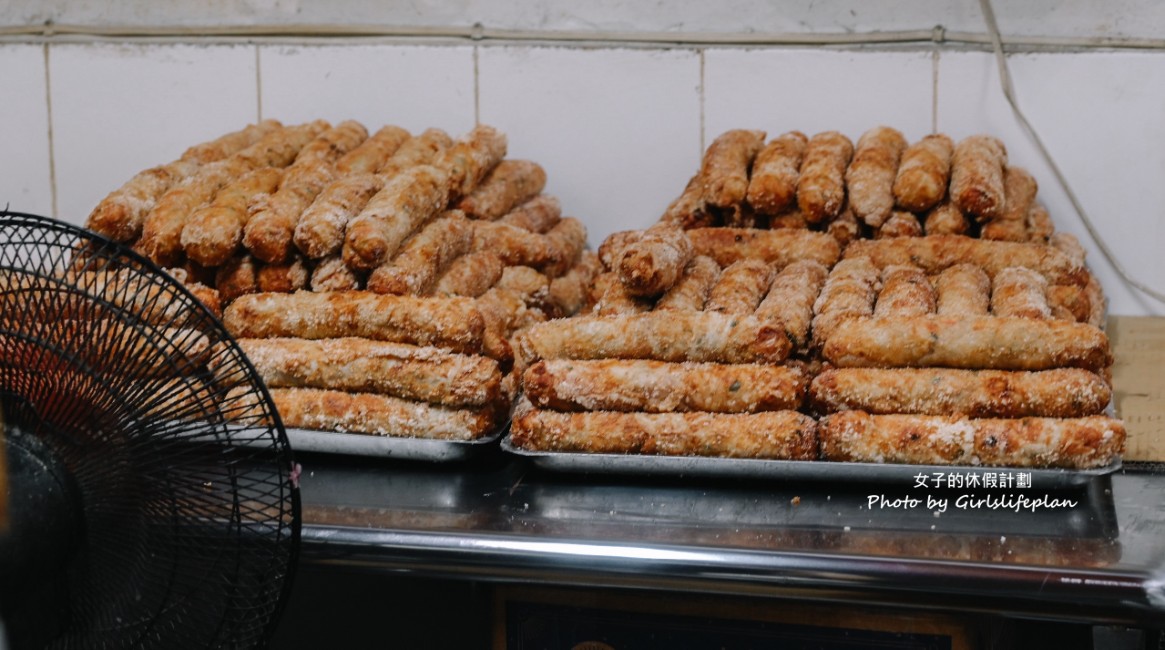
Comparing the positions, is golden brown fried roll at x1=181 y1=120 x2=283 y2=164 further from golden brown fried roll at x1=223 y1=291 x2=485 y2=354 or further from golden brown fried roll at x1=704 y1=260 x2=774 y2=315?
golden brown fried roll at x1=704 y1=260 x2=774 y2=315

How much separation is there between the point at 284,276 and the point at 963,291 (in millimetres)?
1468

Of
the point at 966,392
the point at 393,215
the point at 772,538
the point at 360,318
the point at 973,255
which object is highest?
the point at 393,215

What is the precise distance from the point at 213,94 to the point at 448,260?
1.25 m

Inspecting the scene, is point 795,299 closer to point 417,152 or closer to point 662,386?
point 662,386

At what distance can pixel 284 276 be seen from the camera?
2.51m

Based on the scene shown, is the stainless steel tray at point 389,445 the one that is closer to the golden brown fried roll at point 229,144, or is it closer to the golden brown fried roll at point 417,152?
the golden brown fried roll at point 417,152

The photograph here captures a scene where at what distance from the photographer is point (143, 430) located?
151 centimetres

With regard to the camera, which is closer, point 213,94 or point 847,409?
point 847,409

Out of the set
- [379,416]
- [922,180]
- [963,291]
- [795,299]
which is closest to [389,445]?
[379,416]

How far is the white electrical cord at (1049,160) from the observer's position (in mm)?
2900

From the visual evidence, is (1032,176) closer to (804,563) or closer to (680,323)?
(680,323)

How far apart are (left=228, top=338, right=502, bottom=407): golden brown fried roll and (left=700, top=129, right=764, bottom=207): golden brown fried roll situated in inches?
30.4

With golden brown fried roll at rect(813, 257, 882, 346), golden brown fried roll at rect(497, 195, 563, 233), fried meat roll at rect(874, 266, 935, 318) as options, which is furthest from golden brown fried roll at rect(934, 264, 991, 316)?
golden brown fried roll at rect(497, 195, 563, 233)

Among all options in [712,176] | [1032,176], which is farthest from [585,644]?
[1032,176]
